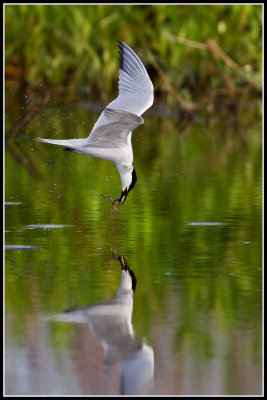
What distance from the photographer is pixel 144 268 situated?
7125 mm

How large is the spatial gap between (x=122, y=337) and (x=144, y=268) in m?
1.39

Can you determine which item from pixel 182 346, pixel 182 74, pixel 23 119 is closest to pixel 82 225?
pixel 182 346

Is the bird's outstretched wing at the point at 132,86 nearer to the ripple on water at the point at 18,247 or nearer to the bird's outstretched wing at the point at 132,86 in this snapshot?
the bird's outstretched wing at the point at 132,86

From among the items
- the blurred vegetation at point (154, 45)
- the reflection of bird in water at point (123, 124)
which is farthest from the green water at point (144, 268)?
the blurred vegetation at point (154, 45)

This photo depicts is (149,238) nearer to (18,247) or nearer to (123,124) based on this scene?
(18,247)

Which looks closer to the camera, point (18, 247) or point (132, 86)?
point (132, 86)

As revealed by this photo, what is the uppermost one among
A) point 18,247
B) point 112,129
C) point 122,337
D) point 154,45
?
point 154,45

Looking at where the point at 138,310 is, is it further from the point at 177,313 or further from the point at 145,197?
the point at 145,197

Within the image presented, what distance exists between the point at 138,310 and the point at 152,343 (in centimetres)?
58

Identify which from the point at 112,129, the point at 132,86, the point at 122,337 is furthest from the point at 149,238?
the point at 122,337

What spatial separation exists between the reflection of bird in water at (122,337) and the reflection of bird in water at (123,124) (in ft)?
2.98

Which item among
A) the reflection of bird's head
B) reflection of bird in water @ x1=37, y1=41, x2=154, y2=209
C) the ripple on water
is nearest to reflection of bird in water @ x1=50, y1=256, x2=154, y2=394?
the reflection of bird's head

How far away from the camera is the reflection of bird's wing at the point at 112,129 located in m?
6.59

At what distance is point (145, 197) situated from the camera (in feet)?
32.7
